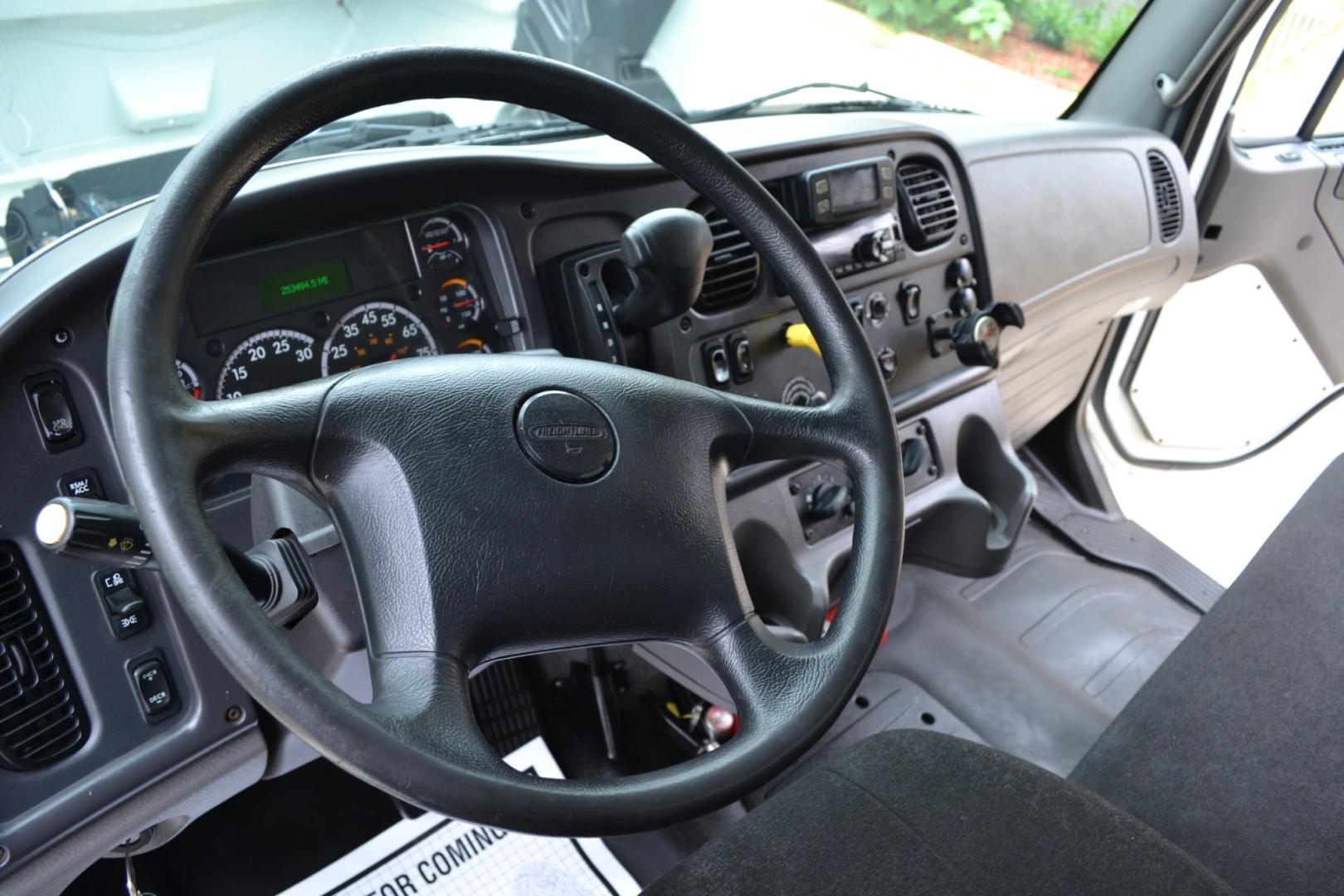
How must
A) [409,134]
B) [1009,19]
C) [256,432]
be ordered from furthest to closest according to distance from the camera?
[1009,19] → [409,134] → [256,432]

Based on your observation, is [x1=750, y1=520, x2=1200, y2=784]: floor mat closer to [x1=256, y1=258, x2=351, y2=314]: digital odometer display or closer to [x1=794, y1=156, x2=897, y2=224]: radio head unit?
[x1=794, y1=156, x2=897, y2=224]: radio head unit

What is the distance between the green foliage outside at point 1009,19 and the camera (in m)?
1.94

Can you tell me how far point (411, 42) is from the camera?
0.95 meters

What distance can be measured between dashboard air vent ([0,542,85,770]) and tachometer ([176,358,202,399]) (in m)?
0.20

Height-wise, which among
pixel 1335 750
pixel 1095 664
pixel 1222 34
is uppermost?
pixel 1222 34

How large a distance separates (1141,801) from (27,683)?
3.56ft

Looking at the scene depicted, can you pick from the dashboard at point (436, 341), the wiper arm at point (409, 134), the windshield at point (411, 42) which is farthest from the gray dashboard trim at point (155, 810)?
the wiper arm at point (409, 134)

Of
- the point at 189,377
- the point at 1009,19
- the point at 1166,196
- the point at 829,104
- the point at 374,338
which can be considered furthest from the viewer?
the point at 1166,196

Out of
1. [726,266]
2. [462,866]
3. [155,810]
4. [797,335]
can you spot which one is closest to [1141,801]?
[797,335]

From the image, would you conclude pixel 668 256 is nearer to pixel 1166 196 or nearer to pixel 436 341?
pixel 436 341

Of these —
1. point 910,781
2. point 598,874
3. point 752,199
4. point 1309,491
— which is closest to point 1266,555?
point 1309,491

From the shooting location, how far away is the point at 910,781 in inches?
38.7

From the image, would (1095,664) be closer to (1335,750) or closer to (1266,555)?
(1266,555)

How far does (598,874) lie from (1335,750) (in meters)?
0.94
